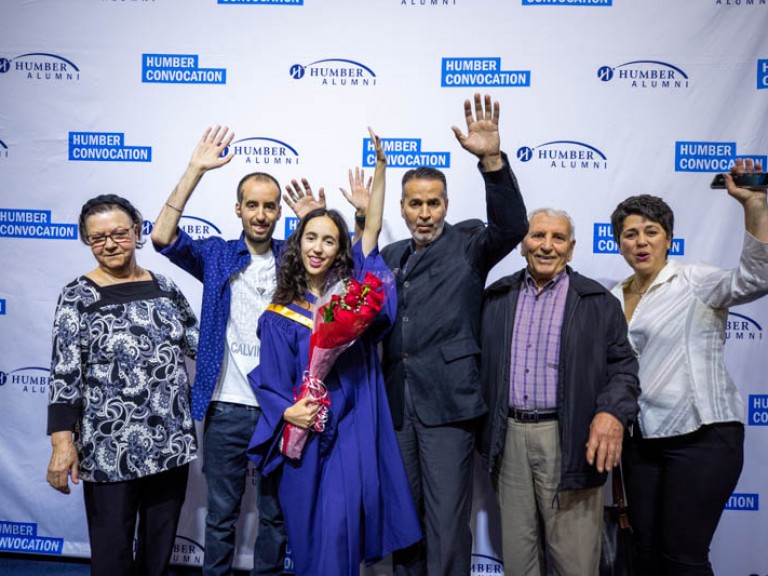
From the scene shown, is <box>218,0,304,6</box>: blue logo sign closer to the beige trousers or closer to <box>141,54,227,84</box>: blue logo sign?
<box>141,54,227,84</box>: blue logo sign

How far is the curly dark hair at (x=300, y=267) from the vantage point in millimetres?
2146

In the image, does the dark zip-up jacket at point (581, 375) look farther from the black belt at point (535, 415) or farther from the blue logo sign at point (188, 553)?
the blue logo sign at point (188, 553)

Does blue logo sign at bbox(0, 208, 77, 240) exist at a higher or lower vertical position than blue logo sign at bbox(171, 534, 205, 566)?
higher

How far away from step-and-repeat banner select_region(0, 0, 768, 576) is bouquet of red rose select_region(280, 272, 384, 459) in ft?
3.85

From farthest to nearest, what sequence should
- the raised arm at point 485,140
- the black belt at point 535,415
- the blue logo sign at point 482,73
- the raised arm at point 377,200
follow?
the blue logo sign at point 482,73, the raised arm at point 377,200, the black belt at point 535,415, the raised arm at point 485,140

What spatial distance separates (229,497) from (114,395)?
2.17 ft

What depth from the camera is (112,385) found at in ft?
6.98

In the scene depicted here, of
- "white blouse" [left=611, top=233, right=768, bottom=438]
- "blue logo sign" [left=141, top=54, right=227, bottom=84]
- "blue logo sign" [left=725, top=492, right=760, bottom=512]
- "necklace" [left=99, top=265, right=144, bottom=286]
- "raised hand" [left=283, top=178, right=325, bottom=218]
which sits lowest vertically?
"blue logo sign" [left=725, top=492, right=760, bottom=512]

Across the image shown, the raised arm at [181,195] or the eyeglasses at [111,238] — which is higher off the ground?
the raised arm at [181,195]

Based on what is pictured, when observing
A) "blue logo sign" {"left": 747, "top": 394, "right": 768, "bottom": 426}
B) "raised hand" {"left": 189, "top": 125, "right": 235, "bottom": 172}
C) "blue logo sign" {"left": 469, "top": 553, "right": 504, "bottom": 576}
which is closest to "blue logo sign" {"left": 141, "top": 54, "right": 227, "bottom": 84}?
"raised hand" {"left": 189, "top": 125, "right": 235, "bottom": 172}

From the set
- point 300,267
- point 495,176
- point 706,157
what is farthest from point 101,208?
point 706,157

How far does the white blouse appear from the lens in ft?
7.15

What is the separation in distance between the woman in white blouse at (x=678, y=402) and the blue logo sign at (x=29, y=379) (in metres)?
3.06

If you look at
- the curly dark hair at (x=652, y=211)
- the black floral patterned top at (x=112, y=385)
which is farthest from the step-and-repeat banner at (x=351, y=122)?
the black floral patterned top at (x=112, y=385)
